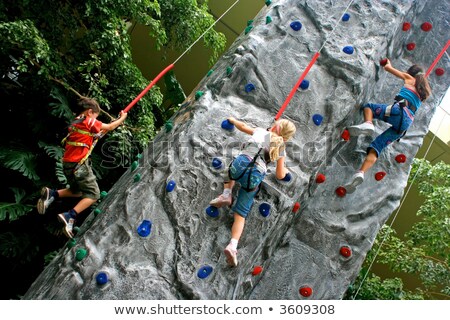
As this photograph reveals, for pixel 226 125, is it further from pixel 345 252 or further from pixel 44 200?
pixel 345 252

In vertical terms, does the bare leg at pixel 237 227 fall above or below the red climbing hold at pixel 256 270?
above

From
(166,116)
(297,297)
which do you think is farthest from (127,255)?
(166,116)

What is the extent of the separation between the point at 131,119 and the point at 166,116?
3.14 ft

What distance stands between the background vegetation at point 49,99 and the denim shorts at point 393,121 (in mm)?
2689

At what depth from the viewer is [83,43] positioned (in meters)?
5.38

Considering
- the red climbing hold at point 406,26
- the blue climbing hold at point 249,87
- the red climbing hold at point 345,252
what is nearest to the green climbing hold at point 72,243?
→ the blue climbing hold at point 249,87

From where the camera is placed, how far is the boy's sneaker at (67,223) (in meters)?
3.25

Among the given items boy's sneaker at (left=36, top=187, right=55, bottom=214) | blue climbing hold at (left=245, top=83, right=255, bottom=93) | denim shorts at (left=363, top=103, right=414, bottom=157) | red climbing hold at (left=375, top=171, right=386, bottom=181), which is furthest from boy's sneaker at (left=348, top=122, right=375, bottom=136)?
boy's sneaker at (left=36, top=187, right=55, bottom=214)

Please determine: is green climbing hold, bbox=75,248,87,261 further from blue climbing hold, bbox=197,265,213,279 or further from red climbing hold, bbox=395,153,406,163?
red climbing hold, bbox=395,153,406,163

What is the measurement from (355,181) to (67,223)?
2.45 m

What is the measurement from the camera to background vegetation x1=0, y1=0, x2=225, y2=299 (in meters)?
4.55

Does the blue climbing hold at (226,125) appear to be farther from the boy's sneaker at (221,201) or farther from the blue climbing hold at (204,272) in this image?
the blue climbing hold at (204,272)

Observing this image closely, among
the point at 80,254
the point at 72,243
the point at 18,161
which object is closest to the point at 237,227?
the point at 80,254
